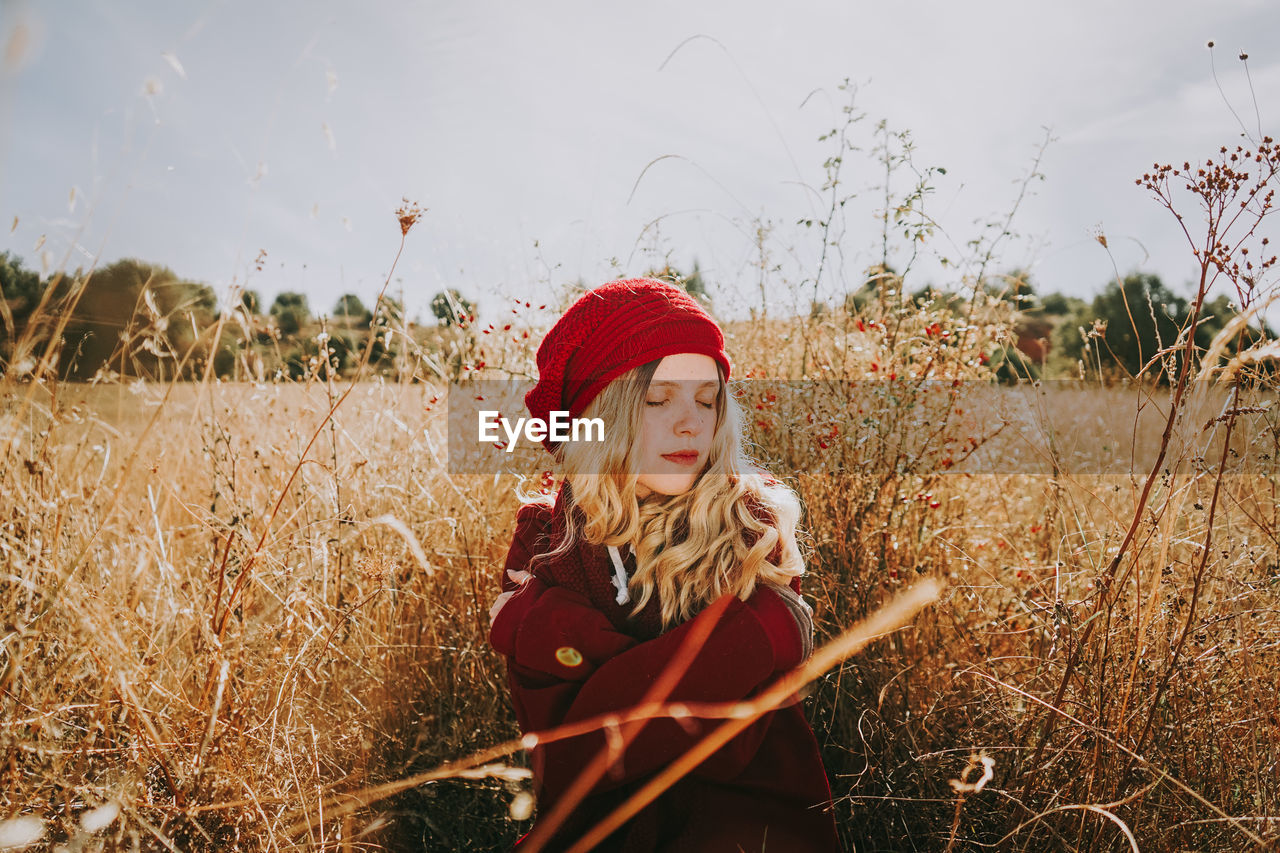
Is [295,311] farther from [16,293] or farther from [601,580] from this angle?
[601,580]

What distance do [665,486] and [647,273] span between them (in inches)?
53.1

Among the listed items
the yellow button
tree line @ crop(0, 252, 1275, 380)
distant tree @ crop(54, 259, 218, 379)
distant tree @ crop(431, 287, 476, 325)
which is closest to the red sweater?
the yellow button

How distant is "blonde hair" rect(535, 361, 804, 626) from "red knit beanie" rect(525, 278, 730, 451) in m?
0.05

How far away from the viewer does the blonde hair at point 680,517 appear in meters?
1.62

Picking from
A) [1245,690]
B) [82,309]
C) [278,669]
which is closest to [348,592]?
[278,669]

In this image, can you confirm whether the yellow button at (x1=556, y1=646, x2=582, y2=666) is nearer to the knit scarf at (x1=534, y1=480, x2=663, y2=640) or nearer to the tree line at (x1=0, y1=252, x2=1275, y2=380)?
the knit scarf at (x1=534, y1=480, x2=663, y2=640)

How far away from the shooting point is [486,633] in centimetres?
241

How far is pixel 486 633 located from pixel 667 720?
1.14m

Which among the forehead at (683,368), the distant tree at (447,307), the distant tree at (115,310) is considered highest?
the distant tree at (447,307)

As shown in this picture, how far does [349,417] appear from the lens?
3.36 m

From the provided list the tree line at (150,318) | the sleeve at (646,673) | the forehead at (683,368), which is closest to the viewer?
the sleeve at (646,673)

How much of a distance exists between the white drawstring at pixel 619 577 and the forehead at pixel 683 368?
443 mm

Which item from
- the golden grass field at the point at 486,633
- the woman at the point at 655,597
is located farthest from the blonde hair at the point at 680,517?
the golden grass field at the point at 486,633

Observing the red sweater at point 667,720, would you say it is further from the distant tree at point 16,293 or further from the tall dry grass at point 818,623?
the distant tree at point 16,293
